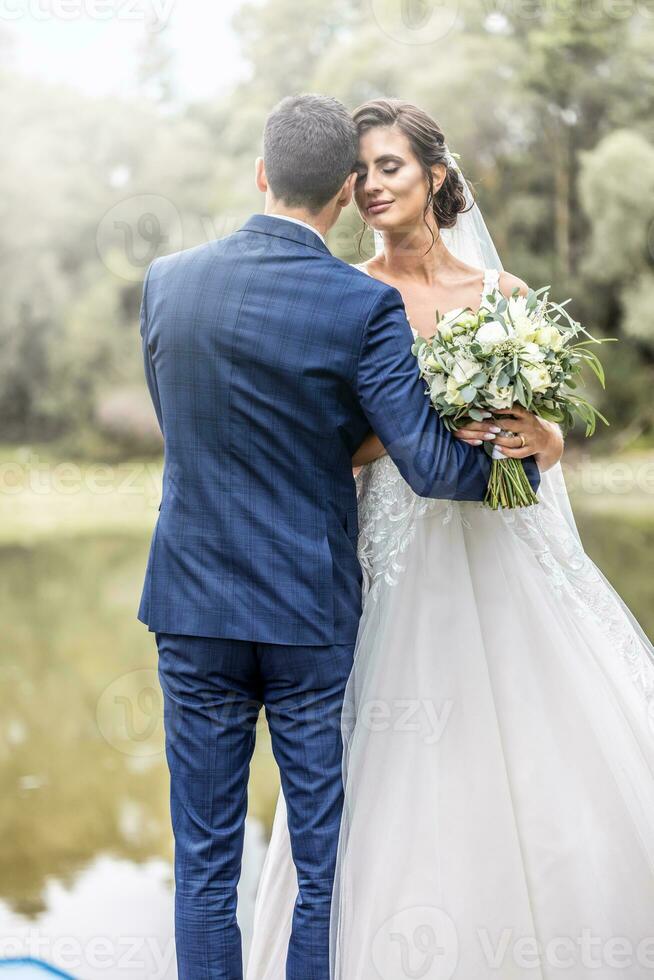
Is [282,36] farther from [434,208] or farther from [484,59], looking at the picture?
[434,208]

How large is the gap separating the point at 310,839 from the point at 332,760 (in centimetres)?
14

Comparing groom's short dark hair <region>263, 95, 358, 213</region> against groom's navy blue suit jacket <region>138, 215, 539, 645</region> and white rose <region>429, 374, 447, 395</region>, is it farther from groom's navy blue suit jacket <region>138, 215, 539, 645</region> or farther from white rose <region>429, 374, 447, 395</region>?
white rose <region>429, 374, 447, 395</region>

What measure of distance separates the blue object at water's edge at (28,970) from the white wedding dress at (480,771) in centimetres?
50

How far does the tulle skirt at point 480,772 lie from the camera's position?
1.96 meters

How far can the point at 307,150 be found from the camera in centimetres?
177

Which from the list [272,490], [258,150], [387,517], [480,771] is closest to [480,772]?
[480,771]

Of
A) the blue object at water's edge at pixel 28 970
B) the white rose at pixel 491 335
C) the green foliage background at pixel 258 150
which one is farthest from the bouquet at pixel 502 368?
the green foliage background at pixel 258 150

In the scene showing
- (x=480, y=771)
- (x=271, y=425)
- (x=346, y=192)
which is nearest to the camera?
(x=271, y=425)

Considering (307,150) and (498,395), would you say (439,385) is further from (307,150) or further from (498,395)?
(307,150)

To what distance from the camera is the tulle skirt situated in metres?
1.96

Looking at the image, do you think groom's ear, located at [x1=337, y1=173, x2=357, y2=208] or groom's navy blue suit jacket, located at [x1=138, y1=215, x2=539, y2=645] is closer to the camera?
groom's navy blue suit jacket, located at [x1=138, y1=215, x2=539, y2=645]

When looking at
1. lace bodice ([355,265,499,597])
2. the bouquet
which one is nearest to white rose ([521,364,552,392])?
the bouquet

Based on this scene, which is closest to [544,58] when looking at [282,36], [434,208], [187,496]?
[282,36]

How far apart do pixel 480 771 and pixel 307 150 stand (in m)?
1.11
